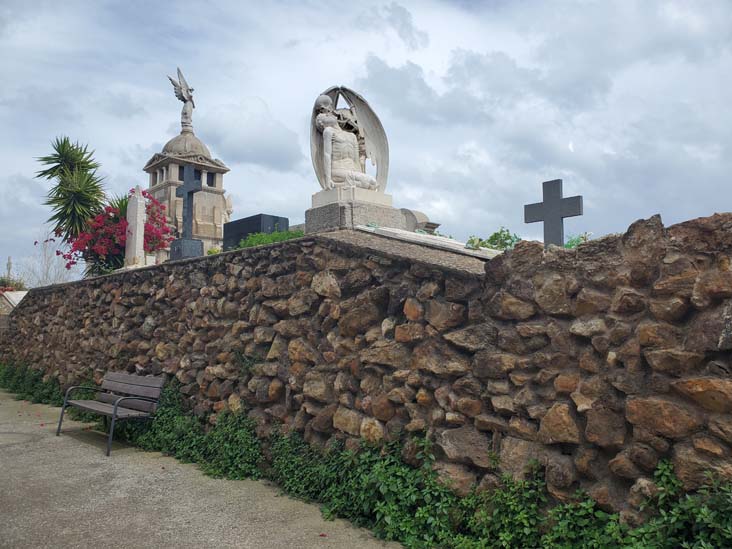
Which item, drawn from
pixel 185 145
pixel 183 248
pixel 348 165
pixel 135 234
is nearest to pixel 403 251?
pixel 348 165

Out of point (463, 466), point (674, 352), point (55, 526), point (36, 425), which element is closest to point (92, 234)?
point (36, 425)

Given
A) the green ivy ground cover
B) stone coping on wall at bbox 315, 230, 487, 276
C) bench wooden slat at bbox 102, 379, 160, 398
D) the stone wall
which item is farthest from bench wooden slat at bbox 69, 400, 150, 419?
stone coping on wall at bbox 315, 230, 487, 276

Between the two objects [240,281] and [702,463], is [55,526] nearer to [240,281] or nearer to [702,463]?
[240,281]

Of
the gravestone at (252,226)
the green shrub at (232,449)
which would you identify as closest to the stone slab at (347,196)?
the green shrub at (232,449)

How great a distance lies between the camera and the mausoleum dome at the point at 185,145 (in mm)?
24859

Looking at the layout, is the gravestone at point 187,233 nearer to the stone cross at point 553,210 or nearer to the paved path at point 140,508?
the paved path at point 140,508

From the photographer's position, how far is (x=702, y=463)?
257 centimetres

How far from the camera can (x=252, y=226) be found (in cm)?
903

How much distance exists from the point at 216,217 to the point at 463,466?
2252cm

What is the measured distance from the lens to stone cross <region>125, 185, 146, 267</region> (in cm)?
1203

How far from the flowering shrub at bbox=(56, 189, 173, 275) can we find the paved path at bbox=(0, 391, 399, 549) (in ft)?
25.6

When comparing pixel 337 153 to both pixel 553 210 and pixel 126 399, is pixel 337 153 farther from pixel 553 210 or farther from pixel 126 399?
pixel 126 399

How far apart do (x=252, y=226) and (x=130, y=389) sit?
319 centimetres

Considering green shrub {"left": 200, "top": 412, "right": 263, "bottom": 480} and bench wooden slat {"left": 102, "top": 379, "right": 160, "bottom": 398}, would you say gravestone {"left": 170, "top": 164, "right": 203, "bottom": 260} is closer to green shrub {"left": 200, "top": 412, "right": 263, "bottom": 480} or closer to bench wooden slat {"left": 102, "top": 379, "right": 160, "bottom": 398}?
bench wooden slat {"left": 102, "top": 379, "right": 160, "bottom": 398}
